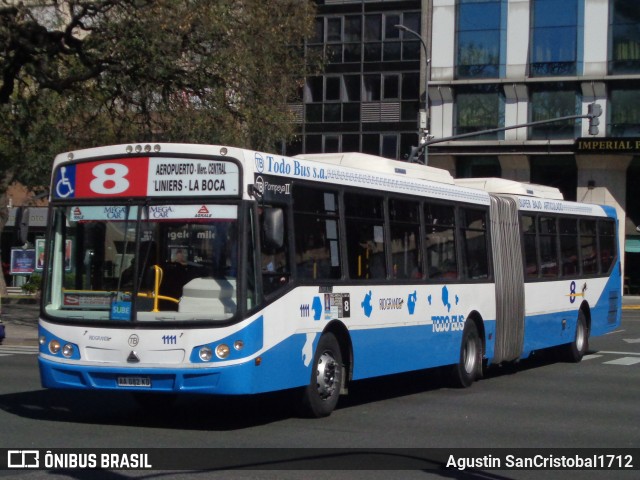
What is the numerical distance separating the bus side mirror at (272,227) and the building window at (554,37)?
38699mm

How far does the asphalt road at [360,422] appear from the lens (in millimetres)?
10055

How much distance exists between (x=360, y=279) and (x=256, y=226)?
2409 mm

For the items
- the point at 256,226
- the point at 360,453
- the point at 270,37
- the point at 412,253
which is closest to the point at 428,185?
the point at 412,253

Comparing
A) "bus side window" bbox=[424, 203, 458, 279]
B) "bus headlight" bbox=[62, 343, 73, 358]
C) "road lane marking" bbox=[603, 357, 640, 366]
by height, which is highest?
"bus side window" bbox=[424, 203, 458, 279]

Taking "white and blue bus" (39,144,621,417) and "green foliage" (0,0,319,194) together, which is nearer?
"white and blue bus" (39,144,621,417)

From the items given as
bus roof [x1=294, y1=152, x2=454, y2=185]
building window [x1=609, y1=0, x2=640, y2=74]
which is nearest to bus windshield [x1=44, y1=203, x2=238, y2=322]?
bus roof [x1=294, y1=152, x2=454, y2=185]

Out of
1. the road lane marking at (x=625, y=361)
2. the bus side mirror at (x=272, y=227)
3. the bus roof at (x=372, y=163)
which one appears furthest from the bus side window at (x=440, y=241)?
the road lane marking at (x=625, y=361)

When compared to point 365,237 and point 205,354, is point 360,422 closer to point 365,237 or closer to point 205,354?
point 205,354

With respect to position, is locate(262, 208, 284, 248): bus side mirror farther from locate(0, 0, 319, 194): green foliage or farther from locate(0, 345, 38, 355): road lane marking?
locate(0, 0, 319, 194): green foliage

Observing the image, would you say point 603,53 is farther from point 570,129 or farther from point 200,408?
point 200,408

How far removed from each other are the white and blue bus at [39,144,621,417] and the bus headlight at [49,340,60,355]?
2cm

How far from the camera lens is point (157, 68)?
74.8ft

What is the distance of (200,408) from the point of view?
1347 cm

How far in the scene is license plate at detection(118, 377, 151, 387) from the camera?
11281mm
